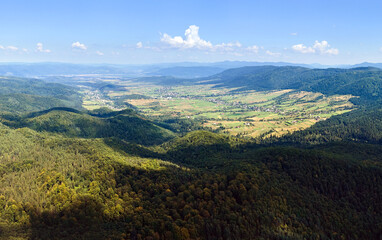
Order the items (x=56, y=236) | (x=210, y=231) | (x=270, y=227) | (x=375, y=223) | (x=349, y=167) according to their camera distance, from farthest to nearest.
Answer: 1. (x=349, y=167)
2. (x=375, y=223)
3. (x=270, y=227)
4. (x=210, y=231)
5. (x=56, y=236)

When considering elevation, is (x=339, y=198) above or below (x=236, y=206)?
below

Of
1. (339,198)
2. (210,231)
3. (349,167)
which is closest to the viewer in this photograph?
(210,231)

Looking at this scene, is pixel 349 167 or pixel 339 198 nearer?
pixel 339 198

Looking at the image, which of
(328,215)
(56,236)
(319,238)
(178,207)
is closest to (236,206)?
(178,207)

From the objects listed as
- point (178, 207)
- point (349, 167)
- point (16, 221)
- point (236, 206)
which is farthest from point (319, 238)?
point (16, 221)

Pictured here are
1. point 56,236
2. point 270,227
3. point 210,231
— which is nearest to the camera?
point 56,236

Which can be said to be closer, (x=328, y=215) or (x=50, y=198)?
(x=50, y=198)

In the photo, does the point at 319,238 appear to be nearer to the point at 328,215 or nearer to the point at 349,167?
the point at 328,215

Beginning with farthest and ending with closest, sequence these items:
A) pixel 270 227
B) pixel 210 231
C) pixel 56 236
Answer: pixel 270 227
pixel 210 231
pixel 56 236

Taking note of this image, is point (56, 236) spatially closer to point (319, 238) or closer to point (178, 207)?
point (178, 207)
